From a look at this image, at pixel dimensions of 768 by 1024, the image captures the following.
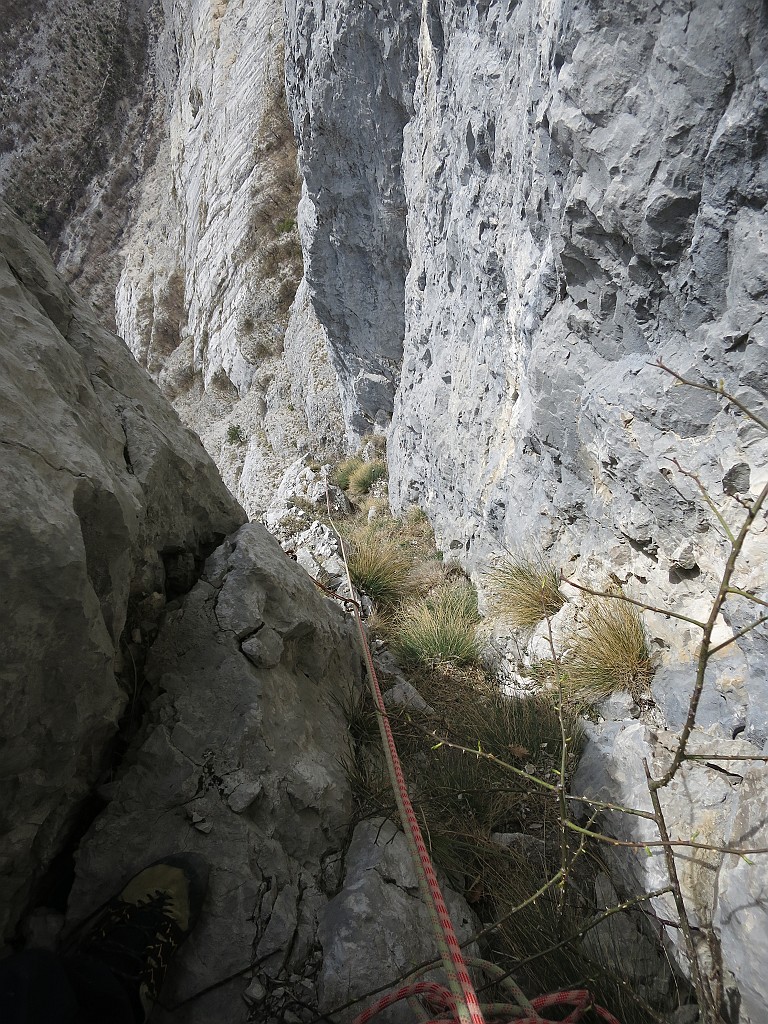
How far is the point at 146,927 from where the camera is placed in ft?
4.81

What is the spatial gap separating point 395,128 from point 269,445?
6.63m

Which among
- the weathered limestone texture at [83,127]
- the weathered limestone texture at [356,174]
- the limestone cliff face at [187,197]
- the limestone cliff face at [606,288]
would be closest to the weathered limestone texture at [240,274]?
the limestone cliff face at [187,197]

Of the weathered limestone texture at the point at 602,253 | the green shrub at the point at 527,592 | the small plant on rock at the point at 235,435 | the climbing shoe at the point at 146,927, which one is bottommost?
the climbing shoe at the point at 146,927

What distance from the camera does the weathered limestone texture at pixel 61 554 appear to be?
1312 millimetres

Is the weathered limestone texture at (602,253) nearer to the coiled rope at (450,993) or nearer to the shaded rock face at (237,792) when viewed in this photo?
the coiled rope at (450,993)

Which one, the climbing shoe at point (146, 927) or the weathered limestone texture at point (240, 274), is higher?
the weathered limestone texture at point (240, 274)

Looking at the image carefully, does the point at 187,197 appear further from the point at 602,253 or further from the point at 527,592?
the point at 527,592

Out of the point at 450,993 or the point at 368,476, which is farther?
the point at 368,476

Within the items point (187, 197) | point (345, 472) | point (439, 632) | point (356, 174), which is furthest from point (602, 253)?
point (187, 197)

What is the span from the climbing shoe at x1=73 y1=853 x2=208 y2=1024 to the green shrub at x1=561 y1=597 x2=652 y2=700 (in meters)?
1.96

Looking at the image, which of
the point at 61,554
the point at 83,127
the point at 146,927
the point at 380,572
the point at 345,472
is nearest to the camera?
the point at 61,554

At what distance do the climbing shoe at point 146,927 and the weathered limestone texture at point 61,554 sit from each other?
0.26 m

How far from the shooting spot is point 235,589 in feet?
7.41

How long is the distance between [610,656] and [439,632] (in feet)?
4.20
